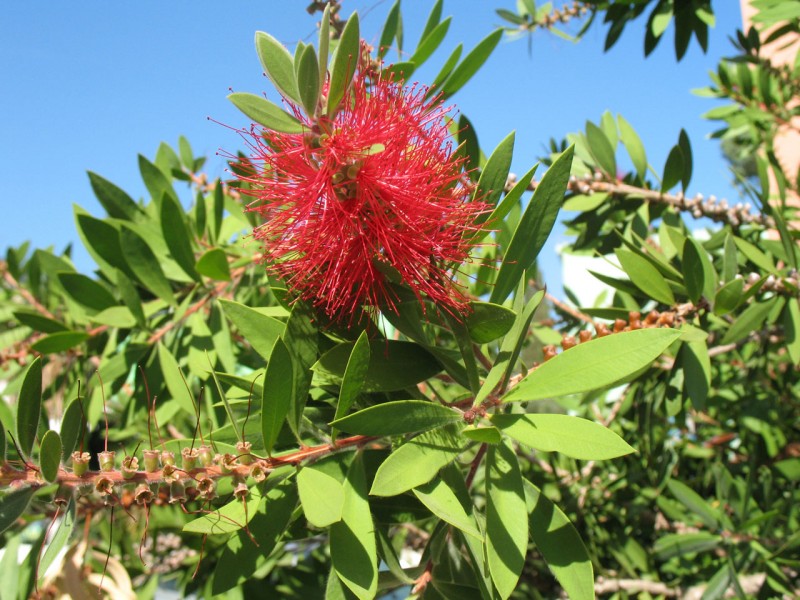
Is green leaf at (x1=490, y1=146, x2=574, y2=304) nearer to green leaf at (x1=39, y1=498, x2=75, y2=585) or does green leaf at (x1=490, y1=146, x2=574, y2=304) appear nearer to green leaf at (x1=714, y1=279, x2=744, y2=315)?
green leaf at (x1=714, y1=279, x2=744, y2=315)

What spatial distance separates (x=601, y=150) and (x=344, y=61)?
108 cm

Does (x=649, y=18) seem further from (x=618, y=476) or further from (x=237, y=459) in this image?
(x=237, y=459)

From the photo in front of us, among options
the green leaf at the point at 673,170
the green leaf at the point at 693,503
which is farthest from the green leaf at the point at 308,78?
the green leaf at the point at 693,503

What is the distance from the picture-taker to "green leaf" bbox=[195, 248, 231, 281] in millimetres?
1431

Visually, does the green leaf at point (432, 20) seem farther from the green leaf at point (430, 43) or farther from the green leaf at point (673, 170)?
the green leaf at point (673, 170)

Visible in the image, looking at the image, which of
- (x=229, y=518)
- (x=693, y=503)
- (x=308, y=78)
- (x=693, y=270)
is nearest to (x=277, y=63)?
(x=308, y=78)

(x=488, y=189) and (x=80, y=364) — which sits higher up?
(x=488, y=189)

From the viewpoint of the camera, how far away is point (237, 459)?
2.72 feet

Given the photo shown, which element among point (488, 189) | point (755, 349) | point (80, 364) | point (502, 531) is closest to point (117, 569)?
point (80, 364)

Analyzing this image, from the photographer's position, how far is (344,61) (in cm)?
81

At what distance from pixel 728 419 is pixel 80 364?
239 centimetres

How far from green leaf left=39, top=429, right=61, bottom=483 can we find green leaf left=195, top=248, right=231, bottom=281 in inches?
30.1

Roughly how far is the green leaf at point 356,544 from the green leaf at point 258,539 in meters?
0.08

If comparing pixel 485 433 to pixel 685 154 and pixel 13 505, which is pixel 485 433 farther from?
pixel 685 154
